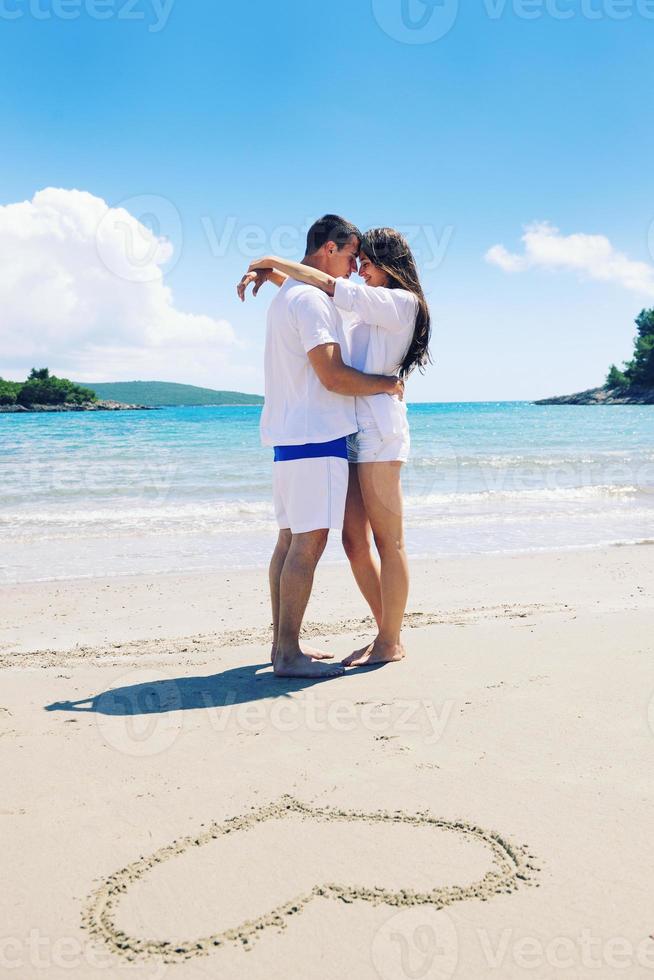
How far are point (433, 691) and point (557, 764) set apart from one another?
0.87 m

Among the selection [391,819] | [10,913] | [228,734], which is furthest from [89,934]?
[228,734]

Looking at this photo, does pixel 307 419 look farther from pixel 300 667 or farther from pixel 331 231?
pixel 300 667

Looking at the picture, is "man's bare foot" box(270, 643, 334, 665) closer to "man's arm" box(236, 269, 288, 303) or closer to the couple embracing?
the couple embracing

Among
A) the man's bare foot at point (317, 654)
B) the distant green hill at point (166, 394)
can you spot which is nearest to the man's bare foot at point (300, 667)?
the man's bare foot at point (317, 654)

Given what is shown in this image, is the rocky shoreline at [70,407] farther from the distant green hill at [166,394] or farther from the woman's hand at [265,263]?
the woman's hand at [265,263]

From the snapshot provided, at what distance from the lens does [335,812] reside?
235 cm

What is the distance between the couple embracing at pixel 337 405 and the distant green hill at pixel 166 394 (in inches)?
4097

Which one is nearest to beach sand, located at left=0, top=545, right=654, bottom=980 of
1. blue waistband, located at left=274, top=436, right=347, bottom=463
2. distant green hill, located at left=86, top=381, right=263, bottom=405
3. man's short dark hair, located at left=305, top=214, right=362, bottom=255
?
blue waistband, located at left=274, top=436, right=347, bottom=463

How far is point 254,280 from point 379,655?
6.56 feet

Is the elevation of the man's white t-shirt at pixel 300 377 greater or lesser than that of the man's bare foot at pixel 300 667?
greater

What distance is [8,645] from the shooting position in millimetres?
4672

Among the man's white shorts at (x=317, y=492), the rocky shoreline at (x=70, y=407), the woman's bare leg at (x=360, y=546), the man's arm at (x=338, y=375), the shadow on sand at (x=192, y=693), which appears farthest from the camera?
the rocky shoreline at (x=70, y=407)

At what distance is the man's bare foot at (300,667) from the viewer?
3.75 meters

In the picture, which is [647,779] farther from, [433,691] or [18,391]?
[18,391]
